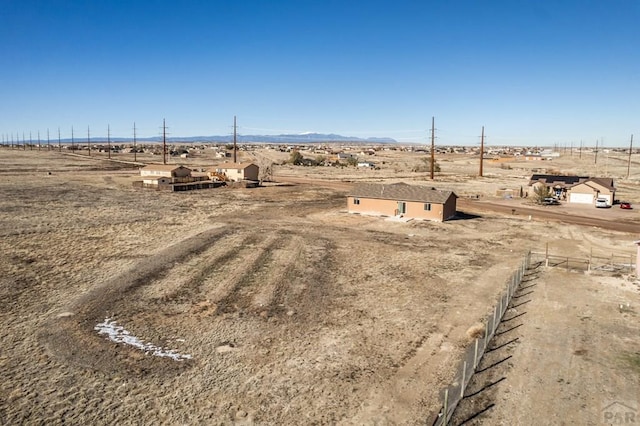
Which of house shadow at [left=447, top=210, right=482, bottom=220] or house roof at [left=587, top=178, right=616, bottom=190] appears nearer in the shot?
house shadow at [left=447, top=210, right=482, bottom=220]

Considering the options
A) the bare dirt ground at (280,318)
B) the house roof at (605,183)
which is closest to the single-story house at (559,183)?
the house roof at (605,183)

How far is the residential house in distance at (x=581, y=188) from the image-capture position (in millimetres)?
57531

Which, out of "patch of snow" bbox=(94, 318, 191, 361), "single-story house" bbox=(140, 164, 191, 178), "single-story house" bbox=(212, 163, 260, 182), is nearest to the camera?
"patch of snow" bbox=(94, 318, 191, 361)

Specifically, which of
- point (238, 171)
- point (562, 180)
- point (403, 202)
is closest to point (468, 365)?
point (403, 202)

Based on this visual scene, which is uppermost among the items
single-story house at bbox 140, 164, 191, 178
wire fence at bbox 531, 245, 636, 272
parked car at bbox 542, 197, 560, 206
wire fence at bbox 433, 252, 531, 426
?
single-story house at bbox 140, 164, 191, 178

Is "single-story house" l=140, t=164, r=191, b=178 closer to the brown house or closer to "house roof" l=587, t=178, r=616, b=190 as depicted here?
the brown house

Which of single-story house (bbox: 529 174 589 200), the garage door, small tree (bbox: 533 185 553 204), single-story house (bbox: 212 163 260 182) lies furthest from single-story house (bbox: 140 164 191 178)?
the garage door

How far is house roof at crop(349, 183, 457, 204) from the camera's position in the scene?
4653 cm

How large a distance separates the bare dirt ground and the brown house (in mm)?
3938

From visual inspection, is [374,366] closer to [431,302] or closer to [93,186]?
[431,302]

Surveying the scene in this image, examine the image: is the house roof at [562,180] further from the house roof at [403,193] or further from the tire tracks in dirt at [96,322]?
the tire tracks in dirt at [96,322]

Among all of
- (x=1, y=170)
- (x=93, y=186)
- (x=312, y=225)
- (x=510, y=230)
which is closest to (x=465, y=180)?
(x=510, y=230)

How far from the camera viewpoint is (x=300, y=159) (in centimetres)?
12456

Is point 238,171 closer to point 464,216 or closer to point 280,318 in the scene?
point 464,216
